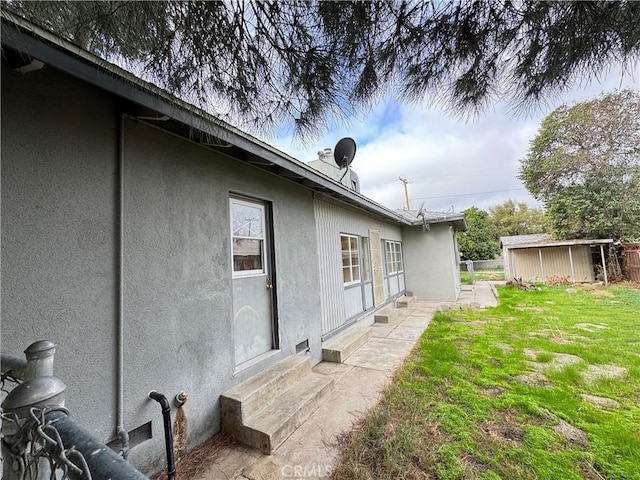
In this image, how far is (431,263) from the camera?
10.2m

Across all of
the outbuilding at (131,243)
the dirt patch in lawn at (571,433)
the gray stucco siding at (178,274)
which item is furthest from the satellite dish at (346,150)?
the dirt patch in lawn at (571,433)

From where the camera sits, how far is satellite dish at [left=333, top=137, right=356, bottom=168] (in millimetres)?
6133

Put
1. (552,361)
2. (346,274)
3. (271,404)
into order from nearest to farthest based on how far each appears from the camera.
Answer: (271,404), (552,361), (346,274)

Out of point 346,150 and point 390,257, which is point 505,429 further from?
point 390,257

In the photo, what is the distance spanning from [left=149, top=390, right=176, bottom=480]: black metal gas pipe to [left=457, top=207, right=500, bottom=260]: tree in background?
93.5ft

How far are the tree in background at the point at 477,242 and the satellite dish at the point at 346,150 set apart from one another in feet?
78.7

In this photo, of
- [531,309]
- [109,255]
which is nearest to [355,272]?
[109,255]

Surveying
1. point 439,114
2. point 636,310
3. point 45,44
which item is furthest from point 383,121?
point 636,310

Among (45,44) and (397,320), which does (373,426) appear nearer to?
(45,44)

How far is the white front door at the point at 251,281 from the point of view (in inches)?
126

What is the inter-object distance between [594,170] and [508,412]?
2031cm

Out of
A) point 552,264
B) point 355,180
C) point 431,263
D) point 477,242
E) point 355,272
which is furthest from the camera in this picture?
point 477,242

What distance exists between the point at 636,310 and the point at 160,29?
1197 cm

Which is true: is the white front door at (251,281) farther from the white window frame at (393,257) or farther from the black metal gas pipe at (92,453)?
the white window frame at (393,257)
